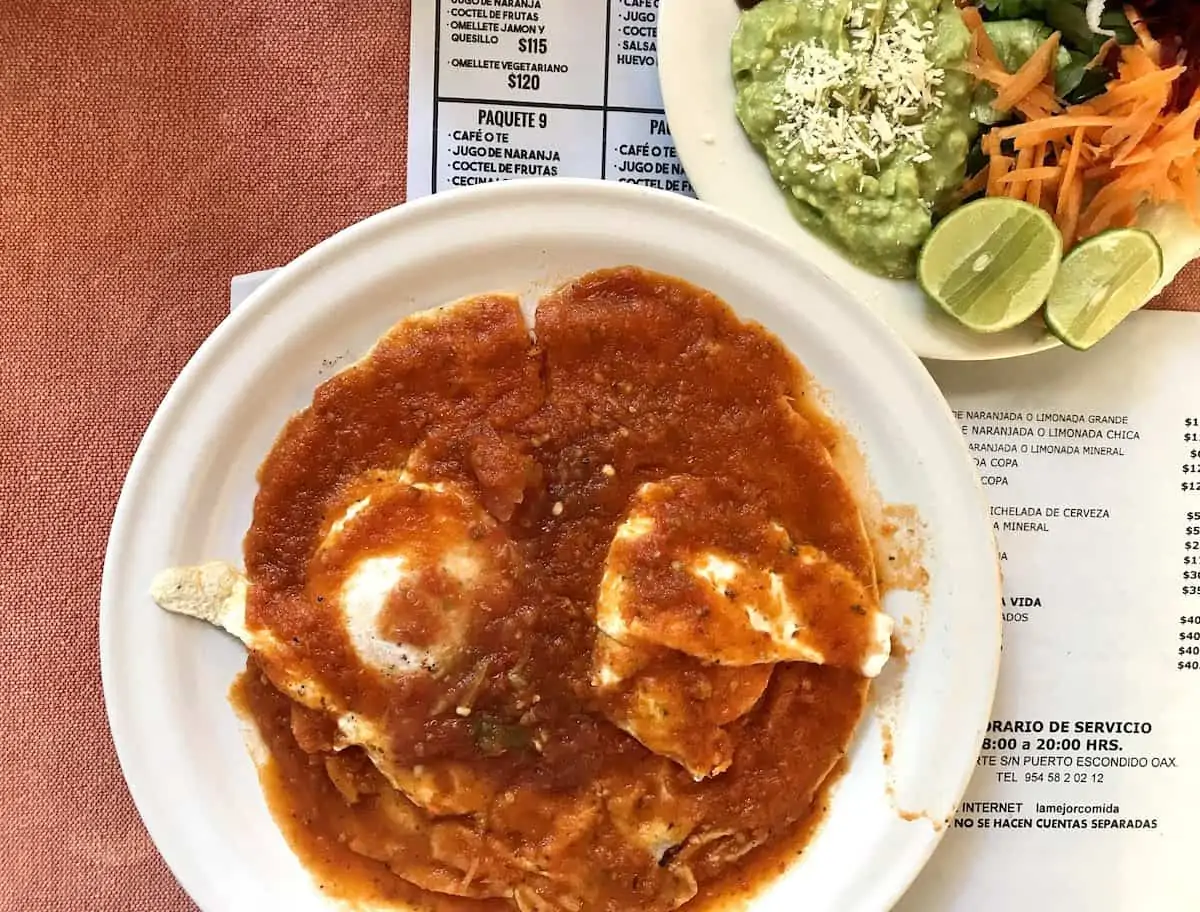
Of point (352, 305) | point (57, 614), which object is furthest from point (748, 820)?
point (57, 614)

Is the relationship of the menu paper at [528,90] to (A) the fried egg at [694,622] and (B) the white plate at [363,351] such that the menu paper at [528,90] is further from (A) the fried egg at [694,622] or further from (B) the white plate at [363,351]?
(A) the fried egg at [694,622]

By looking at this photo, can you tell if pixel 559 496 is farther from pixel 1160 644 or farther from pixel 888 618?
pixel 1160 644

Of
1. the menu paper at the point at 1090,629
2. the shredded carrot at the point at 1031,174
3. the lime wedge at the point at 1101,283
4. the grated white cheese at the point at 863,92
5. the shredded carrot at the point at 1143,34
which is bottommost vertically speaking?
the menu paper at the point at 1090,629

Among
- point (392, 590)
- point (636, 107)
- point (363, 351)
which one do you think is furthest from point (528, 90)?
point (392, 590)

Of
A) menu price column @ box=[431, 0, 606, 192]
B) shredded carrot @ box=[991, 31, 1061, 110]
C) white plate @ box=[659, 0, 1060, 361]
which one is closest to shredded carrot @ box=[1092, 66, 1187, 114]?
shredded carrot @ box=[991, 31, 1061, 110]

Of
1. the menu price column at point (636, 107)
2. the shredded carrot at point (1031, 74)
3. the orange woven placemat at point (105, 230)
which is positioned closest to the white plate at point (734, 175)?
the menu price column at point (636, 107)

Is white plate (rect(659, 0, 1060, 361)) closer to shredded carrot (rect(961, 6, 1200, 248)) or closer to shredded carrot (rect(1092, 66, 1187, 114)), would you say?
shredded carrot (rect(961, 6, 1200, 248))
